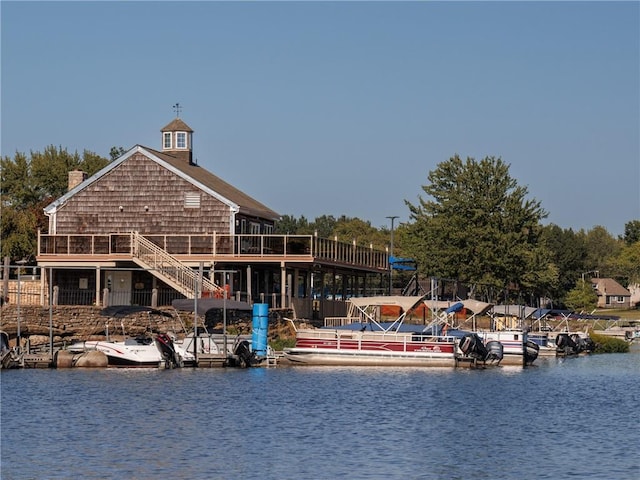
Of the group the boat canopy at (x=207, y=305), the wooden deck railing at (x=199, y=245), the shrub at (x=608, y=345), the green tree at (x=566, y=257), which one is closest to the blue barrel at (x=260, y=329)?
the boat canopy at (x=207, y=305)

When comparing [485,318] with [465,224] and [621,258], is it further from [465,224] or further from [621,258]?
[621,258]

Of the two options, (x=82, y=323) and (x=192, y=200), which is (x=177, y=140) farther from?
(x=82, y=323)

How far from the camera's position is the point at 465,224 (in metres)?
99.8

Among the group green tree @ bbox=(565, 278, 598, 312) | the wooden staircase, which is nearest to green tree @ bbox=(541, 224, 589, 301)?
green tree @ bbox=(565, 278, 598, 312)

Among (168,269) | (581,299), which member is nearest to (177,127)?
(168,269)

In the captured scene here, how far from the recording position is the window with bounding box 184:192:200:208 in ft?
240

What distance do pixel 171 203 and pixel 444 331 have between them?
62.9ft

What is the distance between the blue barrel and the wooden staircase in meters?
2.95

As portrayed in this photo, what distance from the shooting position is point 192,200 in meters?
73.3

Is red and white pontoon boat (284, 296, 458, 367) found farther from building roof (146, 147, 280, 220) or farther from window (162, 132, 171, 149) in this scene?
window (162, 132, 171, 149)

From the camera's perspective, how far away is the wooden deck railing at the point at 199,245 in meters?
69.5

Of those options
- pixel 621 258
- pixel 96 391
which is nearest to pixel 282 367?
pixel 96 391

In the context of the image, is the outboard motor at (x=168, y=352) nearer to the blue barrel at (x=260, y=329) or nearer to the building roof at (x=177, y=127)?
the blue barrel at (x=260, y=329)

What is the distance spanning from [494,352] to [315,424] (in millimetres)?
23898
